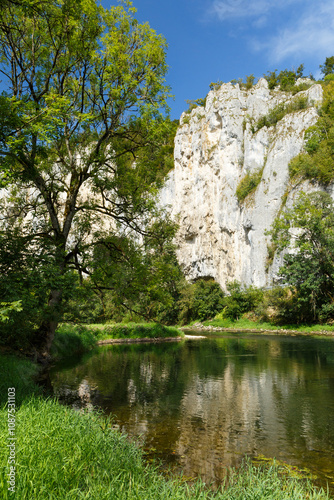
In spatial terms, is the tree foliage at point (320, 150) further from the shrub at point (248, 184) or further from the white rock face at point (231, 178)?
the shrub at point (248, 184)

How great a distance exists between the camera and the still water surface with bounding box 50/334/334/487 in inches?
280

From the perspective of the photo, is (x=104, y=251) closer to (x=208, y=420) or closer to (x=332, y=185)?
(x=208, y=420)

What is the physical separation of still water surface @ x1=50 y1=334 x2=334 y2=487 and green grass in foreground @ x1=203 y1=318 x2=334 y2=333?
63.5 feet

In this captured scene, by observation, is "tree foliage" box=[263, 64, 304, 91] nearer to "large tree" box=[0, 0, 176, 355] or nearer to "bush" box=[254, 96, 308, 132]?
"bush" box=[254, 96, 308, 132]

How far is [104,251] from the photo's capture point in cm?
1313

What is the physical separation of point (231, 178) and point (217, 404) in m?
57.5

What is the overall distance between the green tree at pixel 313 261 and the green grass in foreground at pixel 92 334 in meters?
15.5

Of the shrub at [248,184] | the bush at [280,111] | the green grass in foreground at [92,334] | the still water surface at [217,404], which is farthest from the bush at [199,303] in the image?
A: the still water surface at [217,404]

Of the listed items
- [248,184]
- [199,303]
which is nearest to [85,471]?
[199,303]

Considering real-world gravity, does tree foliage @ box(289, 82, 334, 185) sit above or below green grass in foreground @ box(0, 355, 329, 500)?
above

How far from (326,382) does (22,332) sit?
11286mm

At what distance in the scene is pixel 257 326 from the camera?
46.8m

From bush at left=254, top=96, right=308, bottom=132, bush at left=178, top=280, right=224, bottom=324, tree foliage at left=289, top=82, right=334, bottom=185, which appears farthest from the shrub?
bush at left=178, top=280, right=224, bottom=324

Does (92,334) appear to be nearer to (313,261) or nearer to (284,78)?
(313,261)
